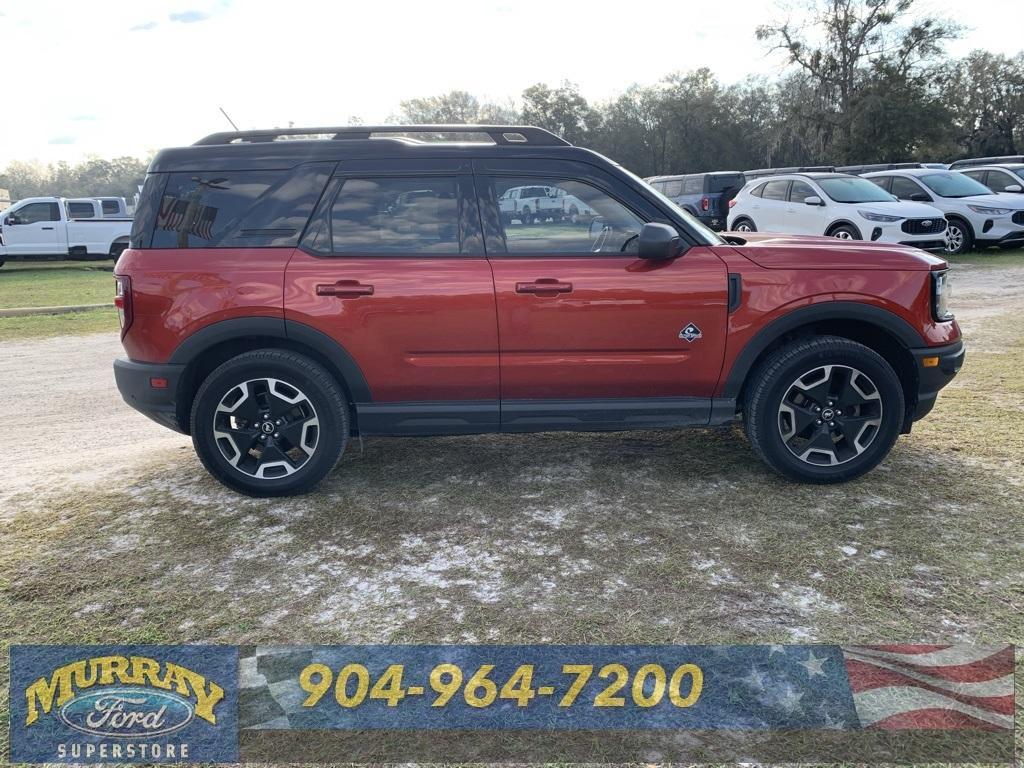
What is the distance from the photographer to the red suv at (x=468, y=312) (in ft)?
13.1

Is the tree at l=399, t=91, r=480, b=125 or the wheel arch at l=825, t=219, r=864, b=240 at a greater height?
the tree at l=399, t=91, r=480, b=125

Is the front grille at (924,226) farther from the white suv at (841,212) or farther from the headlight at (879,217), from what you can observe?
the headlight at (879,217)

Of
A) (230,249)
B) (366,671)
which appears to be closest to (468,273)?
(230,249)

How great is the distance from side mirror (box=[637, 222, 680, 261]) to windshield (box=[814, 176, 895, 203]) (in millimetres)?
11611

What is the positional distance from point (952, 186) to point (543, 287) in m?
15.3

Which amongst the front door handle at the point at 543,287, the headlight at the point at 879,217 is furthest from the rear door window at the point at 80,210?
the front door handle at the point at 543,287

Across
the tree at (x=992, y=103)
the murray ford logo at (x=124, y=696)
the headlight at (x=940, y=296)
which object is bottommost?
the murray ford logo at (x=124, y=696)

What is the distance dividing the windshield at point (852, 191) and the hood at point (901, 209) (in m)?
0.19

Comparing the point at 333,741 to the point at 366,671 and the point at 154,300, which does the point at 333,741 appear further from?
the point at 154,300

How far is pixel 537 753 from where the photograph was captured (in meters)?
2.27

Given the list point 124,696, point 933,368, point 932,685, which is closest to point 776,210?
point 933,368

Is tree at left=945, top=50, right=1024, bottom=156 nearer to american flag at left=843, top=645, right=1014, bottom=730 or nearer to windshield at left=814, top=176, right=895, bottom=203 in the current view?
windshield at left=814, top=176, right=895, bottom=203

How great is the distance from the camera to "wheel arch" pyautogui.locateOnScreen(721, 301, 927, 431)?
13.4ft

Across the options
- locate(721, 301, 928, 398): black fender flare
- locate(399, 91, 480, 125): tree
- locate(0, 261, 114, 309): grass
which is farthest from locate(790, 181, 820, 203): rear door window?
locate(399, 91, 480, 125): tree
